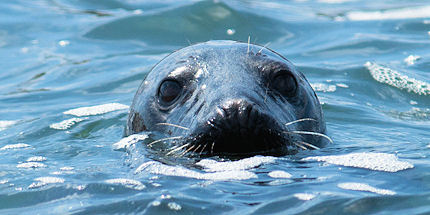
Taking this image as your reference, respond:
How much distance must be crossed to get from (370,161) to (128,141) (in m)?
1.88

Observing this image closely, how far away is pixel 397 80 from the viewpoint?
8.51m

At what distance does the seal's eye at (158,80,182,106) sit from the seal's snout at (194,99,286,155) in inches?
36.7

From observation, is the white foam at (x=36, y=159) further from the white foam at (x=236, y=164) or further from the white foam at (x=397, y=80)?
the white foam at (x=397, y=80)

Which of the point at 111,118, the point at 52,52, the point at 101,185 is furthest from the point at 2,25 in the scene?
the point at 101,185

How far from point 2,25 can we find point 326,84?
18.3ft

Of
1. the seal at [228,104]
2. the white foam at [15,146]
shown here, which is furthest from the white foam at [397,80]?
the white foam at [15,146]

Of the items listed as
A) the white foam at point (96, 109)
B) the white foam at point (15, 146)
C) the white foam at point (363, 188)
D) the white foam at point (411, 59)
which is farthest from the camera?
the white foam at point (411, 59)

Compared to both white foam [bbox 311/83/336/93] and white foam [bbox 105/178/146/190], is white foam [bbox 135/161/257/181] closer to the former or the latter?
white foam [bbox 105/178/146/190]

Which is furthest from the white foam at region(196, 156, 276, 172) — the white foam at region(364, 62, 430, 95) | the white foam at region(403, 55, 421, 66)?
the white foam at region(403, 55, 421, 66)

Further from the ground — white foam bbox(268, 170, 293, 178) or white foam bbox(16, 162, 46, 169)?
white foam bbox(268, 170, 293, 178)

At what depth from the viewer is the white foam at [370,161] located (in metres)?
4.28

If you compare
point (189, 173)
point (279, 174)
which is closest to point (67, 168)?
point (189, 173)

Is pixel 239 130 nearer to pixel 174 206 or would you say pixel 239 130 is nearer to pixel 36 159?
pixel 174 206

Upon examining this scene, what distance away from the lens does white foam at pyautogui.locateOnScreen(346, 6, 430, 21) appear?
39.8ft
